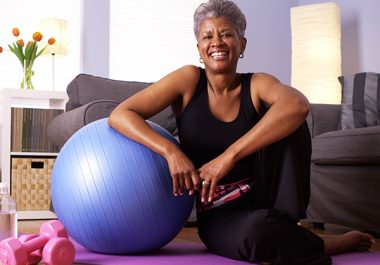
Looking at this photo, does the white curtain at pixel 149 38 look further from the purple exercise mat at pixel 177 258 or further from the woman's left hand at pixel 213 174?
the woman's left hand at pixel 213 174

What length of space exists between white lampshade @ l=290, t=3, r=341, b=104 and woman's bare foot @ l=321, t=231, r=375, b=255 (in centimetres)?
229

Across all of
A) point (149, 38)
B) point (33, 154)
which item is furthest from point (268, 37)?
point (33, 154)

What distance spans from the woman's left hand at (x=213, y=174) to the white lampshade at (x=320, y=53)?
266 cm

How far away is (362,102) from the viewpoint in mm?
3250

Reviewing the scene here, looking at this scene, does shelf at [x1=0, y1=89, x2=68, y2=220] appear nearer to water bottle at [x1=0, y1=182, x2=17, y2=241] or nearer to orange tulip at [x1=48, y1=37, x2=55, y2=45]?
orange tulip at [x1=48, y1=37, x2=55, y2=45]

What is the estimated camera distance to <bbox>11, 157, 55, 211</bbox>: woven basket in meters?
3.36

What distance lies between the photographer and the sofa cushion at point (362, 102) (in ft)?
10.4

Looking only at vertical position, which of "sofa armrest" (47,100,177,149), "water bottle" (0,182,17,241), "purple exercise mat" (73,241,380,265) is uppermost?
"sofa armrest" (47,100,177,149)

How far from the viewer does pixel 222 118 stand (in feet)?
5.94

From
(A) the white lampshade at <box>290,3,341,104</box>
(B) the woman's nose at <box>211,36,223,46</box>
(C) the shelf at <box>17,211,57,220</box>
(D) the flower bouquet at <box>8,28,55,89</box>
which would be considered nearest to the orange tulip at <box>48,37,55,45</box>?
(D) the flower bouquet at <box>8,28,55,89</box>

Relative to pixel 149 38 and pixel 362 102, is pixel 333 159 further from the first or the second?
pixel 149 38

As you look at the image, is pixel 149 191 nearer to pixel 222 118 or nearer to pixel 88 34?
pixel 222 118

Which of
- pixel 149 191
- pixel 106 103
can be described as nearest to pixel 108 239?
pixel 149 191

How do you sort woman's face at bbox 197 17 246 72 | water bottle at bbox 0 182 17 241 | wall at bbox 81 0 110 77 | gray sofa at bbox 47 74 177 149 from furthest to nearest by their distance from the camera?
wall at bbox 81 0 110 77 → gray sofa at bbox 47 74 177 149 → water bottle at bbox 0 182 17 241 → woman's face at bbox 197 17 246 72
